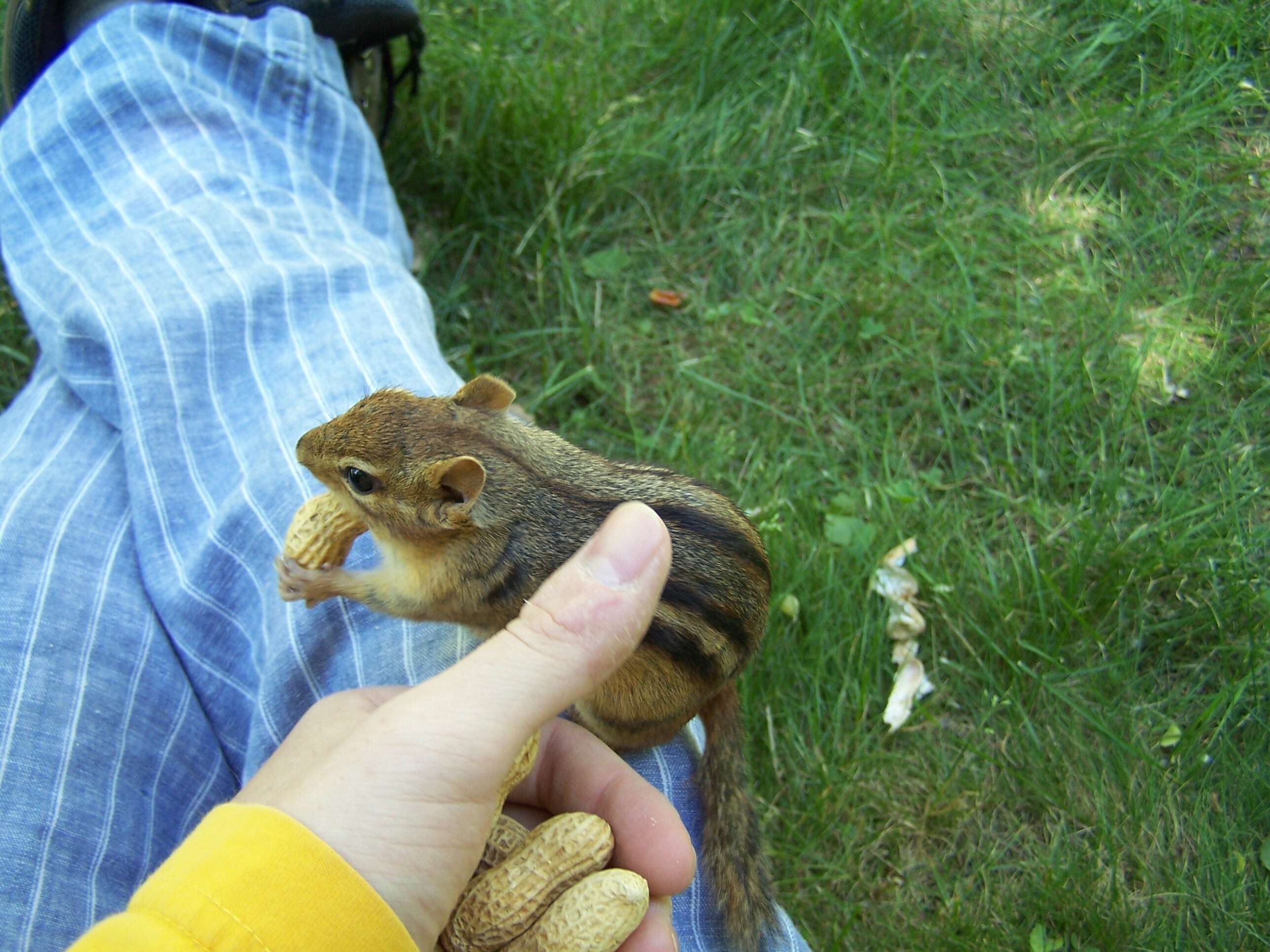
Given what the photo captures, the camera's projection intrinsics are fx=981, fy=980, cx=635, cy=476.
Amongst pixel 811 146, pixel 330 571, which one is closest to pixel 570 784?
pixel 330 571

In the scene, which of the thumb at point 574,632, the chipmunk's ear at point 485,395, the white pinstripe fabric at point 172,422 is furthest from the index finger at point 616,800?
the chipmunk's ear at point 485,395

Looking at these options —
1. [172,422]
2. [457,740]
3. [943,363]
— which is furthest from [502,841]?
[943,363]

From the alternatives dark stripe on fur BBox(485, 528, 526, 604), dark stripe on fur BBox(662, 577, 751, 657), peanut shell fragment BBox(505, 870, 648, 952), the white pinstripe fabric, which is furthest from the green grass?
peanut shell fragment BBox(505, 870, 648, 952)

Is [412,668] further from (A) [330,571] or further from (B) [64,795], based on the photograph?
(B) [64,795]

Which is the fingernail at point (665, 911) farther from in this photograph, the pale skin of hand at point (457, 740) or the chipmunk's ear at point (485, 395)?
the chipmunk's ear at point (485, 395)

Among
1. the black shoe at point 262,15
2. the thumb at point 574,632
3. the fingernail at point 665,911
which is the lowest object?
the fingernail at point 665,911
